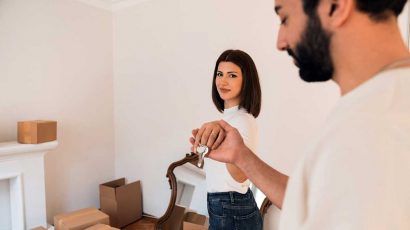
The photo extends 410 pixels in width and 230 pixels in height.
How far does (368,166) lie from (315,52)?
19 centimetres

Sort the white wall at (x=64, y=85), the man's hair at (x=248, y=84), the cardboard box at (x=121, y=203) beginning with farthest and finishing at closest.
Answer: the cardboard box at (x=121, y=203)
the white wall at (x=64, y=85)
the man's hair at (x=248, y=84)

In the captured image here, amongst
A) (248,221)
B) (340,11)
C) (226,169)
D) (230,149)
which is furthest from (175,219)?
(340,11)

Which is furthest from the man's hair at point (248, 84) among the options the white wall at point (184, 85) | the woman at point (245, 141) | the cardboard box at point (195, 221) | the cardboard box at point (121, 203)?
the cardboard box at point (121, 203)

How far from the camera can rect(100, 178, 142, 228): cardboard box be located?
2.23 metres

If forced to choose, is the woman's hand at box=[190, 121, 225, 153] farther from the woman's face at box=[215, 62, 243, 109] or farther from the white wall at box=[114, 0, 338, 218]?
the white wall at box=[114, 0, 338, 218]

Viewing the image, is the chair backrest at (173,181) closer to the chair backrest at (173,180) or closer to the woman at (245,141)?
the chair backrest at (173,180)

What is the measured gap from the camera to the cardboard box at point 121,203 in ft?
7.30

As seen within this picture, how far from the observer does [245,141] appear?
3.79 ft

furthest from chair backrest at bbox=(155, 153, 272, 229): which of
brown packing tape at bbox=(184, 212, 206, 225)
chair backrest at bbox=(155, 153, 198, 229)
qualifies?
brown packing tape at bbox=(184, 212, 206, 225)

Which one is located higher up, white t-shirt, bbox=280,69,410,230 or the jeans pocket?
white t-shirt, bbox=280,69,410,230

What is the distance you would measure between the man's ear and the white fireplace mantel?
1.90 meters

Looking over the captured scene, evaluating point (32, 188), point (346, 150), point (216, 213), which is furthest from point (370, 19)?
point (32, 188)

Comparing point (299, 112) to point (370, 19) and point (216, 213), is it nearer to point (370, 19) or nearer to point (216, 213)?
point (216, 213)

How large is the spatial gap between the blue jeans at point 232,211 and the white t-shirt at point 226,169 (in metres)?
0.03
